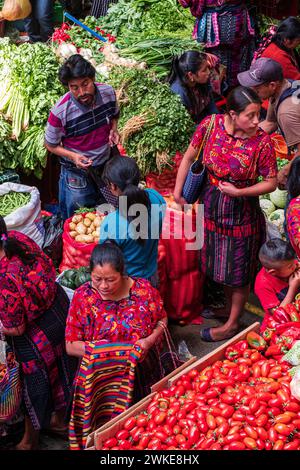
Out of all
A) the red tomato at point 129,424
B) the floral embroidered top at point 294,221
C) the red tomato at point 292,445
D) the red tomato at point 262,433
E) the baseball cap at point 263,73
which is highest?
the baseball cap at point 263,73

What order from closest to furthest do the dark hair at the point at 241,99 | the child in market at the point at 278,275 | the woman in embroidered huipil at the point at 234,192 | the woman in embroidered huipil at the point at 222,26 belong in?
the child in market at the point at 278,275, the dark hair at the point at 241,99, the woman in embroidered huipil at the point at 234,192, the woman in embroidered huipil at the point at 222,26

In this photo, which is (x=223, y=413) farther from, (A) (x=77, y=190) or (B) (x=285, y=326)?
(A) (x=77, y=190)

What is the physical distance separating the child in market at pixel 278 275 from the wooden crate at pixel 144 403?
349 mm

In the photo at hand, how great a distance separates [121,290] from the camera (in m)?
3.59

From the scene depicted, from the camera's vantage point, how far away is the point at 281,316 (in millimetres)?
3775

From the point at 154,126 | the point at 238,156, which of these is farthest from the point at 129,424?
the point at 154,126

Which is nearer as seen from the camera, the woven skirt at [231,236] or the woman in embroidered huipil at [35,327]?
the woman in embroidered huipil at [35,327]

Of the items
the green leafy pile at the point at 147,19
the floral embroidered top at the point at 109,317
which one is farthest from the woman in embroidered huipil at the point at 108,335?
the green leafy pile at the point at 147,19

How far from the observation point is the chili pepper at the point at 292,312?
3.75 m

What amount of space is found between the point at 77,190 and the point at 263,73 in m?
1.69

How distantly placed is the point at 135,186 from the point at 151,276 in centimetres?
71

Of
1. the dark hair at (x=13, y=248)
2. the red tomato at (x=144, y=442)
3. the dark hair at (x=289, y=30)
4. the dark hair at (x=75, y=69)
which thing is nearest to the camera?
the red tomato at (x=144, y=442)

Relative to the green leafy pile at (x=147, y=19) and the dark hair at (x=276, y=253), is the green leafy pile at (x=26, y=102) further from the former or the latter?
the dark hair at (x=276, y=253)
